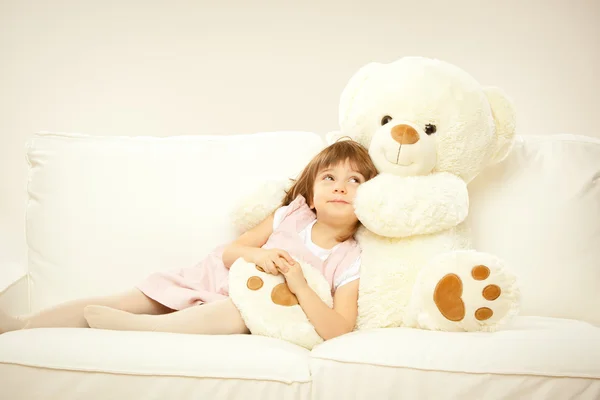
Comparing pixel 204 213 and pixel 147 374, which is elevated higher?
pixel 204 213

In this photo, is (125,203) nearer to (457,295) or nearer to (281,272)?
(281,272)

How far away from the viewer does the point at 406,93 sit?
1.55 metres

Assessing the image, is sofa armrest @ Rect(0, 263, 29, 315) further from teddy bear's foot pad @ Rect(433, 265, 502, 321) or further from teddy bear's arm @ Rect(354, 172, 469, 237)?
teddy bear's foot pad @ Rect(433, 265, 502, 321)

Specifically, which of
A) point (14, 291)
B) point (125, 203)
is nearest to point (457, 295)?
point (125, 203)

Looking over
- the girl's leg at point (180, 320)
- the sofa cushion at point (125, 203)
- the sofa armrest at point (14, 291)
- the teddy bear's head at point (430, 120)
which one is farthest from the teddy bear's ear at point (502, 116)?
the sofa armrest at point (14, 291)

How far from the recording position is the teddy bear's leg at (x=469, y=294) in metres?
1.30

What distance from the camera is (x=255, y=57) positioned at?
2256mm

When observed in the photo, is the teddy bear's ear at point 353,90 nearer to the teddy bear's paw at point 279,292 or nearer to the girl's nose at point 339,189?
the girl's nose at point 339,189

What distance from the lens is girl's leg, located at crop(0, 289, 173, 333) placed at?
1414 mm

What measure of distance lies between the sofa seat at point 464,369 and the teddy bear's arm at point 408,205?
31 cm

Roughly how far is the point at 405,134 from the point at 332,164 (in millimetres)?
198

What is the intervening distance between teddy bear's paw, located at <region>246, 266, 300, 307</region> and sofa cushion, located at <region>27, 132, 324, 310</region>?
326mm

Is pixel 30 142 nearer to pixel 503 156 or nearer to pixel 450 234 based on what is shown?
pixel 450 234

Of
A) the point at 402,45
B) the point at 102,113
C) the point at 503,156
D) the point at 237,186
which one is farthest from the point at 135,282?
the point at 402,45
